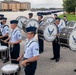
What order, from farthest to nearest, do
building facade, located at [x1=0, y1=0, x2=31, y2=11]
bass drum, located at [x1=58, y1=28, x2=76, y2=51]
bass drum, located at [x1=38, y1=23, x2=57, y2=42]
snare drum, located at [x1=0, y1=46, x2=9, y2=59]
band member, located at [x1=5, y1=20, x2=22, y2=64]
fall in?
building facade, located at [x1=0, y1=0, x2=31, y2=11], bass drum, located at [x1=38, y1=23, x2=57, y2=42], snare drum, located at [x1=0, y1=46, x2=9, y2=59], band member, located at [x1=5, y1=20, x2=22, y2=64], bass drum, located at [x1=58, y1=28, x2=76, y2=51]

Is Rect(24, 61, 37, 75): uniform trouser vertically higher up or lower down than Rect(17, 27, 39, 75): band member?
lower down

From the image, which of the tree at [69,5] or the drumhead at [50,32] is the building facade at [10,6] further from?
the drumhead at [50,32]

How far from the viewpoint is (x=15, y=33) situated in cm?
798

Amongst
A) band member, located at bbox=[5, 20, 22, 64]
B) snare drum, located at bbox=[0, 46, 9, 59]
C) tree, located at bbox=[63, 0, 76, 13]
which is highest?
tree, located at bbox=[63, 0, 76, 13]

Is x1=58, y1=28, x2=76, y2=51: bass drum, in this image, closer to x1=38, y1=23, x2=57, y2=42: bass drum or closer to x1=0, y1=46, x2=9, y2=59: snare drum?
x1=38, y1=23, x2=57, y2=42: bass drum

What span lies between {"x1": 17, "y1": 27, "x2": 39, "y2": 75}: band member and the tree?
67105mm

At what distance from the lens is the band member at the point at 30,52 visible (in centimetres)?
574

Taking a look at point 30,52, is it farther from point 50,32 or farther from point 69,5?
point 69,5

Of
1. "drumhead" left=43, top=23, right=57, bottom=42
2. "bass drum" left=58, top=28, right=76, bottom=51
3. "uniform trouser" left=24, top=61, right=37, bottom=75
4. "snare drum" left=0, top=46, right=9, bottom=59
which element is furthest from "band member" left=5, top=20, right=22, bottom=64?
"uniform trouser" left=24, top=61, right=37, bottom=75

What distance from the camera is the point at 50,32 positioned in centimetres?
927

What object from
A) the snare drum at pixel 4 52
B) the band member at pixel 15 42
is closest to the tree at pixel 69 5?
the snare drum at pixel 4 52

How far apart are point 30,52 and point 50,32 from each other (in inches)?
134

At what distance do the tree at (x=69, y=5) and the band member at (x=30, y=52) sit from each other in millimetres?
67105

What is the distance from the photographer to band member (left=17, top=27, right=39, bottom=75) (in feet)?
18.8
